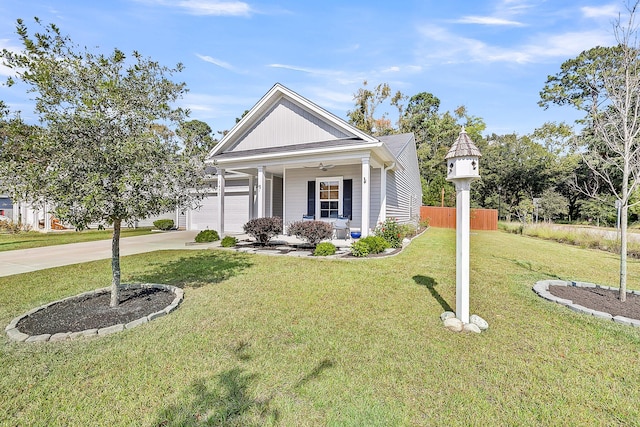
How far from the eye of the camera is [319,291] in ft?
16.2

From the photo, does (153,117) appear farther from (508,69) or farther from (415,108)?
(415,108)

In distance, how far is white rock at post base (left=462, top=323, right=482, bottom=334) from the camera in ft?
11.1

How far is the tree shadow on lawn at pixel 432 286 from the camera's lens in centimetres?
422

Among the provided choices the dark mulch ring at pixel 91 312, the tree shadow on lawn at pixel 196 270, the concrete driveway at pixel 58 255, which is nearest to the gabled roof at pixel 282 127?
the concrete driveway at pixel 58 255

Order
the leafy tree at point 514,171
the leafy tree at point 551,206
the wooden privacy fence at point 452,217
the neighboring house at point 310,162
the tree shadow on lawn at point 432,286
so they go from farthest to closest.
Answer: the leafy tree at point 514,171, the leafy tree at point 551,206, the wooden privacy fence at point 452,217, the neighboring house at point 310,162, the tree shadow on lawn at point 432,286

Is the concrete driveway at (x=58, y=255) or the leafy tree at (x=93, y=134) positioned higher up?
the leafy tree at (x=93, y=134)

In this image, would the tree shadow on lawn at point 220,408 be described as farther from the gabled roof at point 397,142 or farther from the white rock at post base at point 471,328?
the gabled roof at point 397,142

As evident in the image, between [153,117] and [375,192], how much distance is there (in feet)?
29.9

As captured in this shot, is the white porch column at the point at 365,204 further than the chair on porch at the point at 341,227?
No

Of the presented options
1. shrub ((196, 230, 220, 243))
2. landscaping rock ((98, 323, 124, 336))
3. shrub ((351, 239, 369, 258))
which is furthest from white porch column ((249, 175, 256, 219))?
landscaping rock ((98, 323, 124, 336))

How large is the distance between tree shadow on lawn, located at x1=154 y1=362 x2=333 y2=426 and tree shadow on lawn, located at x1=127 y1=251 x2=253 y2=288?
3.29 metres

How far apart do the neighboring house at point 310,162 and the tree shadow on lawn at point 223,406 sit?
6.79 meters

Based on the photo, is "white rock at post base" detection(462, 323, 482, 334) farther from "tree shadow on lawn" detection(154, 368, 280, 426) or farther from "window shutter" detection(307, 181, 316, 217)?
"window shutter" detection(307, 181, 316, 217)

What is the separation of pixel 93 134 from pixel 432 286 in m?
5.70
